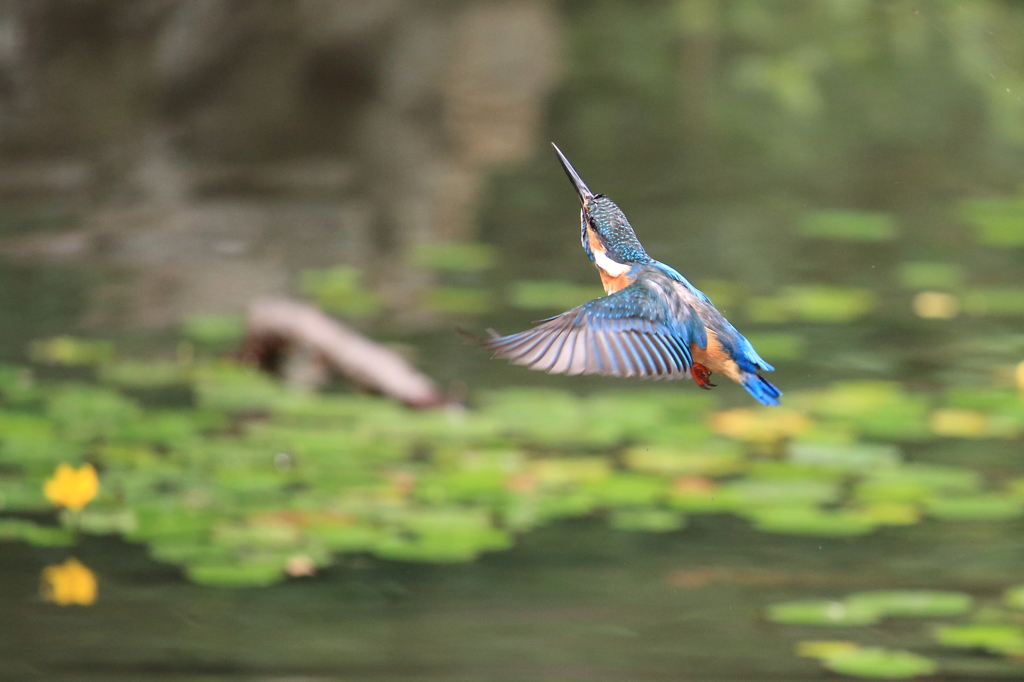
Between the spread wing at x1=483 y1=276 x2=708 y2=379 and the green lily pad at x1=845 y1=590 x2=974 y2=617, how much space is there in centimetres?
213

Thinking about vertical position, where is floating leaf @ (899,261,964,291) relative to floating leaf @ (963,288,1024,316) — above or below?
above

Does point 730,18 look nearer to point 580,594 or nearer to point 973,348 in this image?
point 973,348

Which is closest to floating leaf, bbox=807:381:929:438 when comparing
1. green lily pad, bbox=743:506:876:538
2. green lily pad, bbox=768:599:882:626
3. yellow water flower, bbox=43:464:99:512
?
green lily pad, bbox=743:506:876:538

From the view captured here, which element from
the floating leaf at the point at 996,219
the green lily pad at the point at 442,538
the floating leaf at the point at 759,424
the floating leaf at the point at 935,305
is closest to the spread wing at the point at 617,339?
the green lily pad at the point at 442,538

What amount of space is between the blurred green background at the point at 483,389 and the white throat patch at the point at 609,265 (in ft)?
6.23

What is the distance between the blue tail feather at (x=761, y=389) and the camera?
1.25m

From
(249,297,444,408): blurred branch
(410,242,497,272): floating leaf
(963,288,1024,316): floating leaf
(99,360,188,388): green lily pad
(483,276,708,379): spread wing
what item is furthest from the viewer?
(410,242,497,272): floating leaf

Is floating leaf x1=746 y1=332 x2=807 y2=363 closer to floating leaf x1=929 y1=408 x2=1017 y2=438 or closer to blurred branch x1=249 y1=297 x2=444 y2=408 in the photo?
floating leaf x1=929 y1=408 x2=1017 y2=438

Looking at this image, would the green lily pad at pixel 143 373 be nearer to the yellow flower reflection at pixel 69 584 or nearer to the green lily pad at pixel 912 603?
the yellow flower reflection at pixel 69 584

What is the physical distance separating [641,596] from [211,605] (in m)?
0.96

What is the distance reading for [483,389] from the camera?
453cm

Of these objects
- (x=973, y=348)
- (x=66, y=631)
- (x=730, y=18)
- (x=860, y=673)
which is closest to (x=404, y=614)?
(x=66, y=631)

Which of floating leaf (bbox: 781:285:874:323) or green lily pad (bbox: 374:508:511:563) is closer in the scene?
green lily pad (bbox: 374:508:511:563)

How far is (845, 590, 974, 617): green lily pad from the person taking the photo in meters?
3.29
